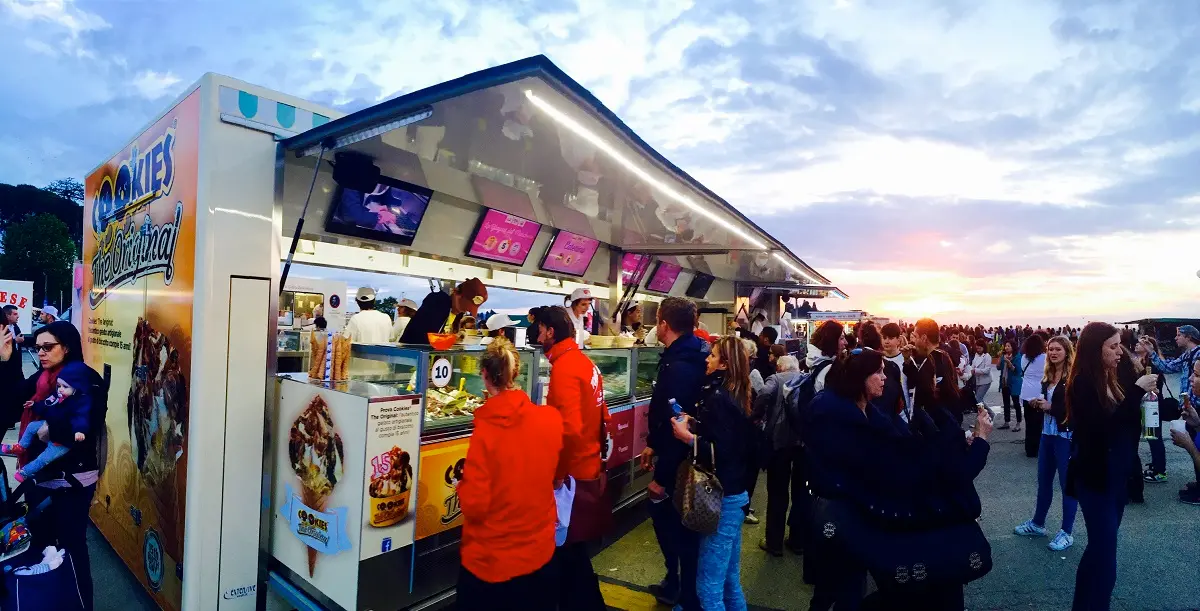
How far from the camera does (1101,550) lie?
3080mm

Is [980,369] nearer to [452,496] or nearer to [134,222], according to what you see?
[452,496]

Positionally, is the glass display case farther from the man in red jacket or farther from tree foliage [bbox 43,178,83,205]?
tree foliage [bbox 43,178,83,205]

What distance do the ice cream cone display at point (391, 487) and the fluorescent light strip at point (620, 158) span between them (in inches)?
78.8

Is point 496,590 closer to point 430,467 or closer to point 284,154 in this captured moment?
point 430,467

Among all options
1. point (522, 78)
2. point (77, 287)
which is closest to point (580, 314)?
point (522, 78)

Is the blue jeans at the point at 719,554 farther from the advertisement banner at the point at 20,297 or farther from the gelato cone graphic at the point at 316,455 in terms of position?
the advertisement banner at the point at 20,297

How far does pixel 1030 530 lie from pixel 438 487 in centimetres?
489

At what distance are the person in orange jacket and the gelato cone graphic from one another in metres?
1.04

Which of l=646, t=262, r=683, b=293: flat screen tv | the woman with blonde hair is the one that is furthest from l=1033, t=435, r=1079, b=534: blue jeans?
l=646, t=262, r=683, b=293: flat screen tv

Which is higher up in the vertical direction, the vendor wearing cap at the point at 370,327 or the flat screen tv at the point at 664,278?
the flat screen tv at the point at 664,278

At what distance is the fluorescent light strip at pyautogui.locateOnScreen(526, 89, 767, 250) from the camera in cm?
A: 291

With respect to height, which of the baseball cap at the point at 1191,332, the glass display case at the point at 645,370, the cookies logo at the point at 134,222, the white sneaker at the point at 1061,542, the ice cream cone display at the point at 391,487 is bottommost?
the white sneaker at the point at 1061,542

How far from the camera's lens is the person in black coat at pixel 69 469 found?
10.7 feet

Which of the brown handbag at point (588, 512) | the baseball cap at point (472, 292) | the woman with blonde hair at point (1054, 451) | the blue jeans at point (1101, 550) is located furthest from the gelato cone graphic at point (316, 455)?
the woman with blonde hair at point (1054, 451)
